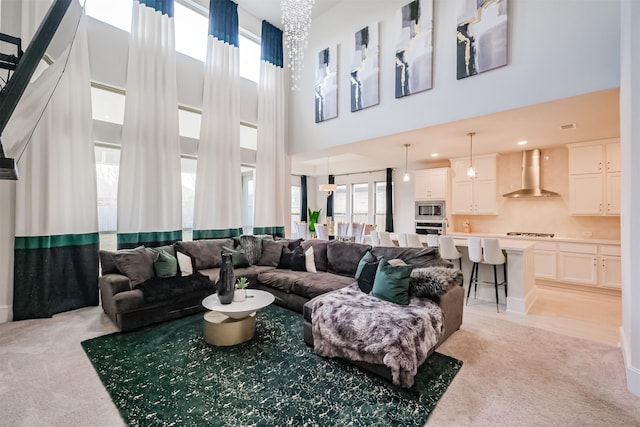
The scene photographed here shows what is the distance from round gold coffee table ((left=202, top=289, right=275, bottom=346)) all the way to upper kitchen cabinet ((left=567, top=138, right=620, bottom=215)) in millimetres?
5847

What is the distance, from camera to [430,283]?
2.67m

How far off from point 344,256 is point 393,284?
4.69 ft

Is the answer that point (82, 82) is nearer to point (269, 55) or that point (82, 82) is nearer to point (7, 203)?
point (7, 203)

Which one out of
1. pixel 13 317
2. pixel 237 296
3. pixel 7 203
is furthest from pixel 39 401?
pixel 7 203

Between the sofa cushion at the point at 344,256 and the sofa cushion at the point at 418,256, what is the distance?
0.39 m

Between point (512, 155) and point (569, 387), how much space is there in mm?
5113

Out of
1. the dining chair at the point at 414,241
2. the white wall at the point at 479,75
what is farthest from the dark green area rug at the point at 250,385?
the white wall at the point at 479,75

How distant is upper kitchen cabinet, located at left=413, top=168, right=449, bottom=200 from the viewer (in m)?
6.44

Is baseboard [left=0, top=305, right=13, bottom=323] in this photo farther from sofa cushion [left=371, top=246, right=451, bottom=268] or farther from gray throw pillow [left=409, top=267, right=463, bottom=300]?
gray throw pillow [left=409, top=267, right=463, bottom=300]

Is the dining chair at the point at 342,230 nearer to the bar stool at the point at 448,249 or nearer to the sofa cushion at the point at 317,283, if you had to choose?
the bar stool at the point at 448,249

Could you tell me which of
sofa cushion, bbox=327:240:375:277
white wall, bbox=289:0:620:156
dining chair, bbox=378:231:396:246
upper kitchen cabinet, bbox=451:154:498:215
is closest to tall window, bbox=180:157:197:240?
white wall, bbox=289:0:620:156

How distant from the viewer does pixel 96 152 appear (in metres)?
4.00

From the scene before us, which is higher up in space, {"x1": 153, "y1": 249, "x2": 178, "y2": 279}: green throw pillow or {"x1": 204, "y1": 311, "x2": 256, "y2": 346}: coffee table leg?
{"x1": 153, "y1": 249, "x2": 178, "y2": 279}: green throw pillow

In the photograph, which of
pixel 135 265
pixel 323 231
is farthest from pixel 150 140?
pixel 323 231
